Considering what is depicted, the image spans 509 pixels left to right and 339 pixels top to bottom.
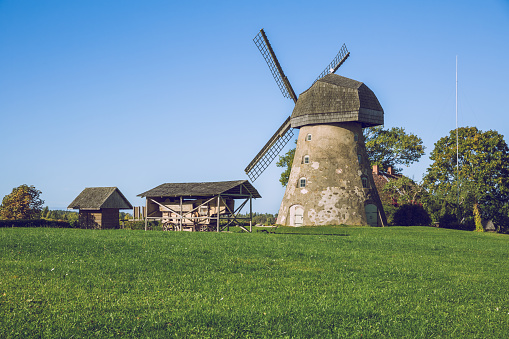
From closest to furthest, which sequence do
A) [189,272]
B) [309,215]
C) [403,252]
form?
[189,272]
[403,252]
[309,215]

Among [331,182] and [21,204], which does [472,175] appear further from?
[21,204]

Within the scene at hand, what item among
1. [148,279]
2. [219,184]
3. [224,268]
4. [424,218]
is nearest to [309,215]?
[219,184]

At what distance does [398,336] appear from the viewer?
1019cm

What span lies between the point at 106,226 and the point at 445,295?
40.0 m

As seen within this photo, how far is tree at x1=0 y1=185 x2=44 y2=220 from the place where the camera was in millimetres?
57469

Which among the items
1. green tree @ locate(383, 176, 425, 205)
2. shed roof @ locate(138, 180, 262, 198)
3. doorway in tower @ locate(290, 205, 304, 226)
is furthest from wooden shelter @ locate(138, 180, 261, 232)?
green tree @ locate(383, 176, 425, 205)

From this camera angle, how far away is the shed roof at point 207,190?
3716 centimetres

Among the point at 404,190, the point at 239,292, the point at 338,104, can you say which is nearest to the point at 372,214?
the point at 338,104

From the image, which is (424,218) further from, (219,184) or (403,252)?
(403,252)

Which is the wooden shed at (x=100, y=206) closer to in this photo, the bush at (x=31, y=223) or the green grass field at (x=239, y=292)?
the bush at (x=31, y=223)

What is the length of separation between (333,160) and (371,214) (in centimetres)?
605

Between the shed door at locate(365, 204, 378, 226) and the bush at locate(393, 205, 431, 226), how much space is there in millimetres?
9120

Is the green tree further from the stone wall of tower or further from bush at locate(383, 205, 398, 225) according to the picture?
the stone wall of tower

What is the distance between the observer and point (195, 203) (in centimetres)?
3925
